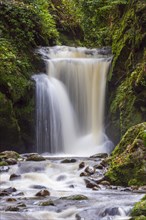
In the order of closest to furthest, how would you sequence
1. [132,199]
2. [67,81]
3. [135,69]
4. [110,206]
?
[110,206] < [132,199] < [135,69] < [67,81]

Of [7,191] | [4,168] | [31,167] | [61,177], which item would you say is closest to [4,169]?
[4,168]

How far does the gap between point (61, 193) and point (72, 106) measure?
25.3 ft

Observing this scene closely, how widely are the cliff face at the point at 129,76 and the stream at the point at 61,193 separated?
381 cm

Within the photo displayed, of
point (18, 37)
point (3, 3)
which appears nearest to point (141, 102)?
point (18, 37)

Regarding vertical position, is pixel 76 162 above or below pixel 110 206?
below

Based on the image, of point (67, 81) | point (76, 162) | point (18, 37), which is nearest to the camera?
point (76, 162)

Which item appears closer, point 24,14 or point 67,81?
point 67,81

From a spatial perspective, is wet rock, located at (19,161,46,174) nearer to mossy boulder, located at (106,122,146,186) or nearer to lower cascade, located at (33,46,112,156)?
mossy boulder, located at (106,122,146,186)

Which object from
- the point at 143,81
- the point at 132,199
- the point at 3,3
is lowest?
the point at 132,199

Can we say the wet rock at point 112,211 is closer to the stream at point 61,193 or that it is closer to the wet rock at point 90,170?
the stream at point 61,193

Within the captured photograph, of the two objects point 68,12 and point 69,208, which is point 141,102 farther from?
point 68,12

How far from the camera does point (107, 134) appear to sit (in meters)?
14.8

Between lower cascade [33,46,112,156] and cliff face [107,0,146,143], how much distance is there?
45cm

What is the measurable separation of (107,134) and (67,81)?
8.62 ft
